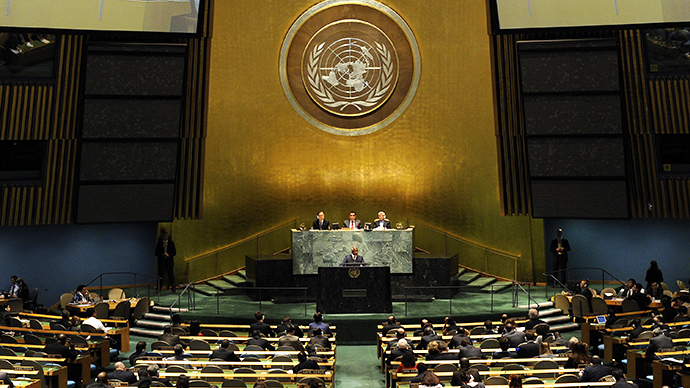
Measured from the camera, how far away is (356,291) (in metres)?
14.9

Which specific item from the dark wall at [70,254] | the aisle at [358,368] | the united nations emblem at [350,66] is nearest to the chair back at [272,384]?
the aisle at [358,368]

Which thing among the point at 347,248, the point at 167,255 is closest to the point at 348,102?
the point at 347,248

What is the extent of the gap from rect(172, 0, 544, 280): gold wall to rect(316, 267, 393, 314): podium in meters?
4.74

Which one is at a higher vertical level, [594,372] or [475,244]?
[475,244]

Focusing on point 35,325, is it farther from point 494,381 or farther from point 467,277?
point 467,277

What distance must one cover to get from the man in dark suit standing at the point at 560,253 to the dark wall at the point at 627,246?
727 millimetres

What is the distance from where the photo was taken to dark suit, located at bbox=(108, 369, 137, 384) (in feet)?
29.2

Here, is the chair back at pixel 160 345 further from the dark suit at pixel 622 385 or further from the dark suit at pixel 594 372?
the dark suit at pixel 622 385

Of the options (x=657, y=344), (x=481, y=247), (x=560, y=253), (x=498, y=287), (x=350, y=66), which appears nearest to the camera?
(x=657, y=344)

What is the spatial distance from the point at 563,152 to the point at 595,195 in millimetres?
1154

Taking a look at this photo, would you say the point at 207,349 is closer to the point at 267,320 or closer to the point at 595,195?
the point at 267,320

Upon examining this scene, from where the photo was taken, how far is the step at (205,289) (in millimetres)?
17438

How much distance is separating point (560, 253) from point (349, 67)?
291 inches

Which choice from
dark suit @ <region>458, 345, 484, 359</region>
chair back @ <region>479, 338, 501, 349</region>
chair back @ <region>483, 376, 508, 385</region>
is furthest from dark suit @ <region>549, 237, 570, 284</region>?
chair back @ <region>483, 376, 508, 385</region>
